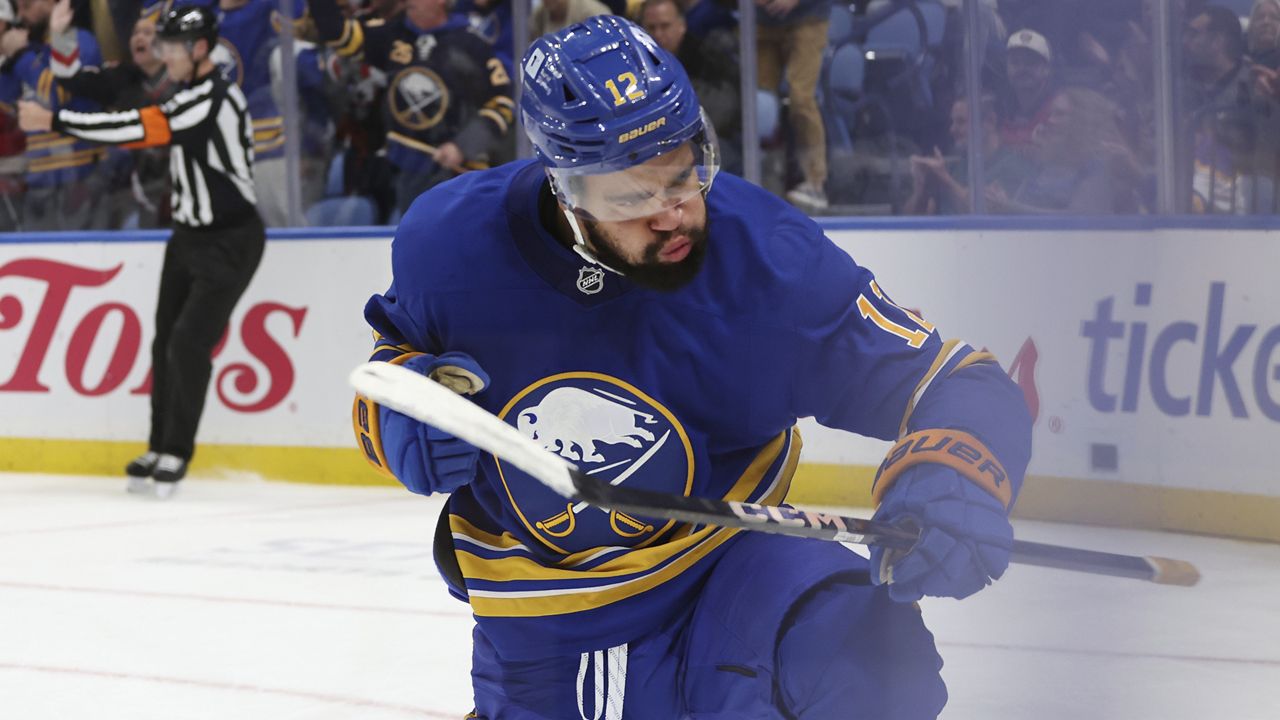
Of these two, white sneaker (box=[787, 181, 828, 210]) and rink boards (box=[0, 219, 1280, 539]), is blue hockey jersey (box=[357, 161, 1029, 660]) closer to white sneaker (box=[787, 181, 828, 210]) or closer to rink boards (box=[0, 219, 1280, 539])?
rink boards (box=[0, 219, 1280, 539])

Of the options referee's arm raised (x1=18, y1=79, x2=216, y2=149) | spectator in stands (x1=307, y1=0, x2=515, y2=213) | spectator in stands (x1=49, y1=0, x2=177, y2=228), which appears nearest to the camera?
referee's arm raised (x1=18, y1=79, x2=216, y2=149)

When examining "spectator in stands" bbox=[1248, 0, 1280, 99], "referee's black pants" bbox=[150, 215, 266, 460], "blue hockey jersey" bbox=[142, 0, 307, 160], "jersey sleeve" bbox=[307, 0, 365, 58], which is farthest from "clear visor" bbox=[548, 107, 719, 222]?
"blue hockey jersey" bbox=[142, 0, 307, 160]

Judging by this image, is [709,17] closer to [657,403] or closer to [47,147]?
[47,147]

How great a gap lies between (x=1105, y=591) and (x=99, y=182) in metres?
5.36

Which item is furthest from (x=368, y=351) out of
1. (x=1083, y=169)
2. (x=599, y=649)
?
(x=1083, y=169)

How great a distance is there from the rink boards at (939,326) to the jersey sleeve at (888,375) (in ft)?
0.24

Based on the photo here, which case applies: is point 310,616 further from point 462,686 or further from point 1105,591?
point 1105,591

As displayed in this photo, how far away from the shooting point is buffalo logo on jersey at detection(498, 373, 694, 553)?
1.67 metres

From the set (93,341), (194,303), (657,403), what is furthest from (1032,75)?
(93,341)

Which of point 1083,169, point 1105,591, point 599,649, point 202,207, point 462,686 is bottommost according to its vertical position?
point 202,207

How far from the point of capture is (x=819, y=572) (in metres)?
1.64

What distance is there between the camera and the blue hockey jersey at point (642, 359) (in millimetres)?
1637

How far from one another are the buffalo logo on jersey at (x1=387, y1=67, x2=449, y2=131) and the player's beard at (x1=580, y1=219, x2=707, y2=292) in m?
3.98

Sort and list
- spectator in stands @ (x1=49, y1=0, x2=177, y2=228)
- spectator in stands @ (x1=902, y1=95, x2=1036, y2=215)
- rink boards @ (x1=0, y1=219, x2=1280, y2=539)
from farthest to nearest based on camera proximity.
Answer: spectator in stands @ (x1=49, y1=0, x2=177, y2=228) → spectator in stands @ (x1=902, y1=95, x2=1036, y2=215) → rink boards @ (x1=0, y1=219, x2=1280, y2=539)
